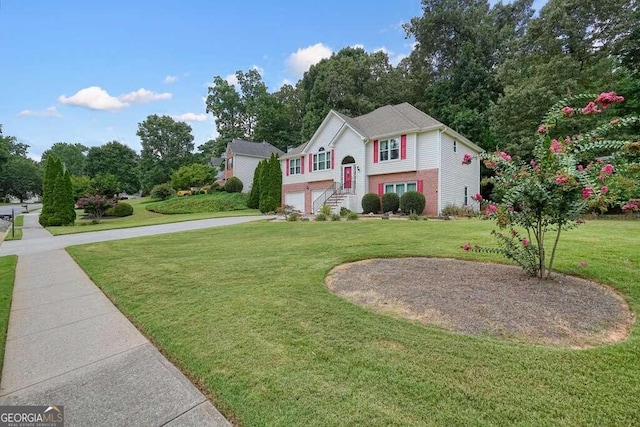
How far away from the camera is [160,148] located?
44625mm

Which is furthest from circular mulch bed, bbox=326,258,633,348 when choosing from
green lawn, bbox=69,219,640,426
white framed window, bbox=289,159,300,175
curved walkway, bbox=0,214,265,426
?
white framed window, bbox=289,159,300,175

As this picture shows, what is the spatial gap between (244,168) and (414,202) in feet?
74.0

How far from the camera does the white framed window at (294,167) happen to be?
24406 mm

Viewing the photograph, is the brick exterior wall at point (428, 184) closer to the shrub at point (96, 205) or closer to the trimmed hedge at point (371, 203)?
the trimmed hedge at point (371, 203)

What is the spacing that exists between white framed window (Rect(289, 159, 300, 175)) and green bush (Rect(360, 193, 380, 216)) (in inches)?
307

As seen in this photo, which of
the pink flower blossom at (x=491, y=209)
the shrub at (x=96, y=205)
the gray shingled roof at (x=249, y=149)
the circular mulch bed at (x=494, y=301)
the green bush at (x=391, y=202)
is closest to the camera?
the circular mulch bed at (x=494, y=301)

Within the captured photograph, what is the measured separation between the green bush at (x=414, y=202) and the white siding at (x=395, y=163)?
180 cm

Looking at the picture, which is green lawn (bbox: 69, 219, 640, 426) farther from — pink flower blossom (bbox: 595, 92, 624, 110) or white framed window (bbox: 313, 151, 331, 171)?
white framed window (bbox: 313, 151, 331, 171)

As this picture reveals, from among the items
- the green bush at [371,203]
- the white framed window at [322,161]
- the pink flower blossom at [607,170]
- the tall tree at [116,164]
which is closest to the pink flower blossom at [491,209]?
the pink flower blossom at [607,170]

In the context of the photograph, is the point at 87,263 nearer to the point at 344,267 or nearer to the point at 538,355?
the point at 344,267

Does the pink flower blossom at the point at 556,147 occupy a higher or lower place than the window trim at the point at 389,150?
lower

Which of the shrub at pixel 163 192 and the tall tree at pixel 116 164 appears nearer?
the shrub at pixel 163 192

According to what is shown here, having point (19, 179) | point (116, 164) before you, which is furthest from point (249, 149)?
point (19, 179)

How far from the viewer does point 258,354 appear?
8.98ft
